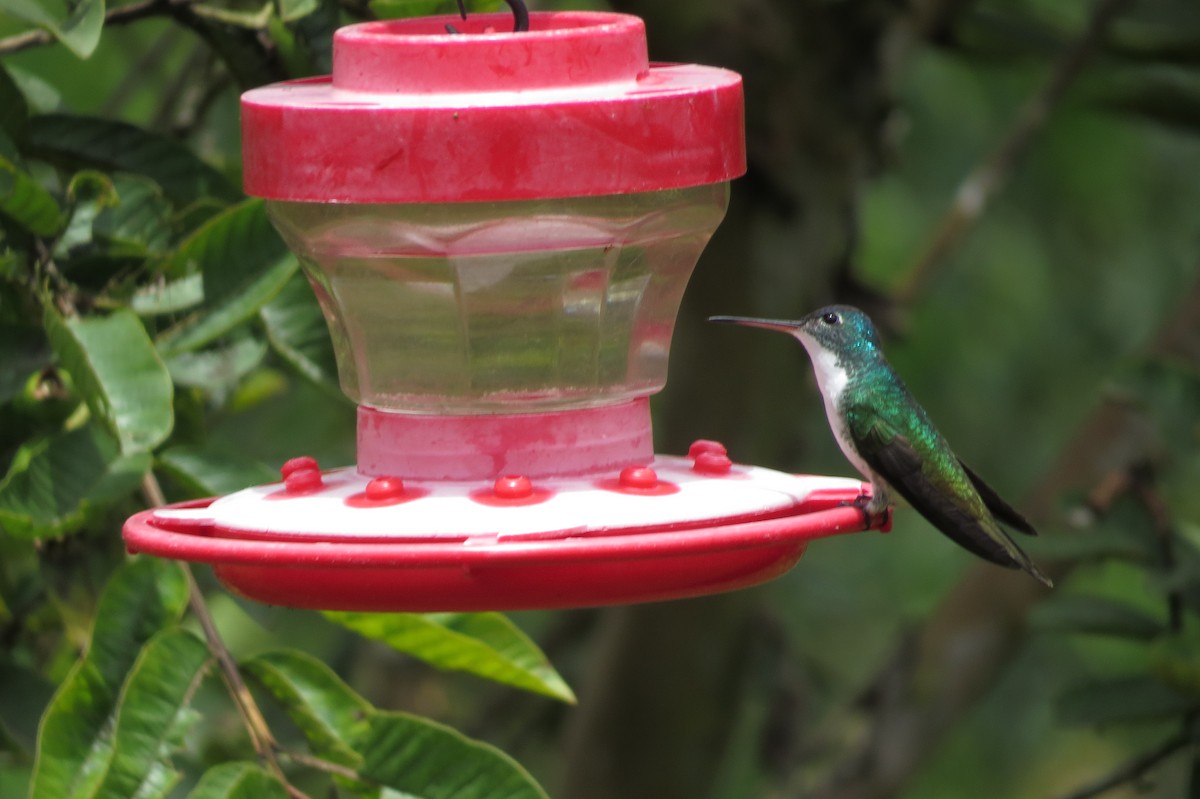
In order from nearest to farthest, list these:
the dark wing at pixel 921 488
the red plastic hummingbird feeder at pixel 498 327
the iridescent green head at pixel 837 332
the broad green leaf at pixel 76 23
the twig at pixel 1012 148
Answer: the red plastic hummingbird feeder at pixel 498 327 → the broad green leaf at pixel 76 23 → the dark wing at pixel 921 488 → the iridescent green head at pixel 837 332 → the twig at pixel 1012 148

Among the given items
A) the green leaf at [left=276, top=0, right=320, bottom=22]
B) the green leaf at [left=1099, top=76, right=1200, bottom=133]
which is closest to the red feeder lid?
the green leaf at [left=276, top=0, right=320, bottom=22]

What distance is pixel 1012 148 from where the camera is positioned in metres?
5.77

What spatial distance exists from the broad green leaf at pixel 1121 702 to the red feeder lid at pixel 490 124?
2.24 meters

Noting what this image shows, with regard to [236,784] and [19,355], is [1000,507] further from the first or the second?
[19,355]

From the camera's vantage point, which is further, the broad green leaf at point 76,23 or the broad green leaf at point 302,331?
Result: the broad green leaf at point 302,331

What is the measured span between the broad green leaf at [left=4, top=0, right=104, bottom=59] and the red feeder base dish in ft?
2.36

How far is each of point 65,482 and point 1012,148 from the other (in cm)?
386

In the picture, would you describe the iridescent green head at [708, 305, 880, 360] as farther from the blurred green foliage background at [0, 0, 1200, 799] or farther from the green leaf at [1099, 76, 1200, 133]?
the green leaf at [1099, 76, 1200, 133]

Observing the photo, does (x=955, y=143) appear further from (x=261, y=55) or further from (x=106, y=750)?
(x=106, y=750)

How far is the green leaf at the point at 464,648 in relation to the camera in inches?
118

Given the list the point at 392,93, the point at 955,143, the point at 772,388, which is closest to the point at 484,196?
the point at 392,93

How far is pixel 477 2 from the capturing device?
3178 millimetres

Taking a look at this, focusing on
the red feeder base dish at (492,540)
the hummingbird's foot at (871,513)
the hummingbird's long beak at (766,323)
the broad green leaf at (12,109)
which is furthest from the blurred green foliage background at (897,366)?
the hummingbird's foot at (871,513)

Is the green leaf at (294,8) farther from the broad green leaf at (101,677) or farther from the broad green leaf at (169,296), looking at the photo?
the broad green leaf at (101,677)
